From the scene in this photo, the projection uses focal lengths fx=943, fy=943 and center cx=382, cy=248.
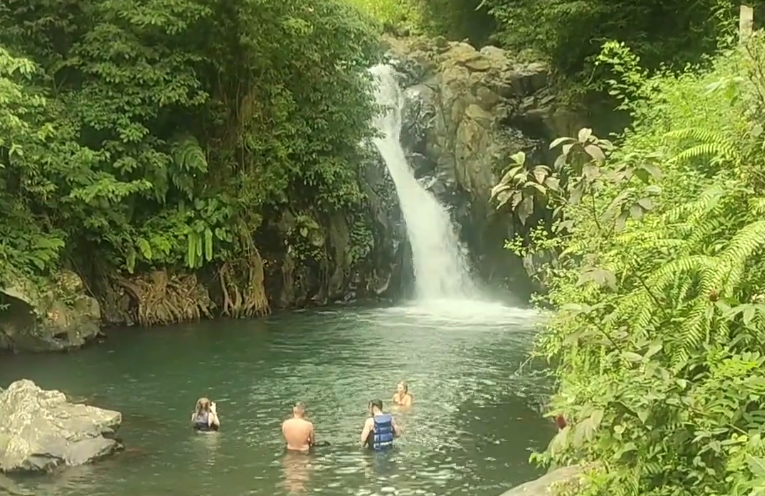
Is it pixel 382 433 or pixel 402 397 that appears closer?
pixel 382 433

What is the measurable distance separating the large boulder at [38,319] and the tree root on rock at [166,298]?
2514mm

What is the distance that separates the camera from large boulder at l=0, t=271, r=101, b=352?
1781 cm

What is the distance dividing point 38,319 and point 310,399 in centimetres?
719

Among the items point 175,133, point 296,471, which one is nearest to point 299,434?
point 296,471

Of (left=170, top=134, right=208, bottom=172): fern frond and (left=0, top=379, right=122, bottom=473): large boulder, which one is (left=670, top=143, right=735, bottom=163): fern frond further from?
(left=170, top=134, right=208, bottom=172): fern frond

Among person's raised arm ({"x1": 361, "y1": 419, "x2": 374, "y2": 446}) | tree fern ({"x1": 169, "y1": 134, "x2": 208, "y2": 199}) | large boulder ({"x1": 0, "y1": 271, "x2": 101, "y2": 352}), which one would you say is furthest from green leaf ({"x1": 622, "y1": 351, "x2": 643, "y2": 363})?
tree fern ({"x1": 169, "y1": 134, "x2": 208, "y2": 199})

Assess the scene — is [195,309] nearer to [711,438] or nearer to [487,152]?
[487,152]

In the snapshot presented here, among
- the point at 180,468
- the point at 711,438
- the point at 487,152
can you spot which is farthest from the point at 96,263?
the point at 711,438

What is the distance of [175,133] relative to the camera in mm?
21844

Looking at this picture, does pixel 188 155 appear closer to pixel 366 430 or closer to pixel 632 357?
pixel 366 430

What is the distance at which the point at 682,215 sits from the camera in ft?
19.3

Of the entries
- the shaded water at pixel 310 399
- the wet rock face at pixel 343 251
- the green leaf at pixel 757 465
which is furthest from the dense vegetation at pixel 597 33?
the green leaf at pixel 757 465

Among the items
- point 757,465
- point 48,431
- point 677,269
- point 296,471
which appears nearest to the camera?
point 757,465

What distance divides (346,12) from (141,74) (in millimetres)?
5482
